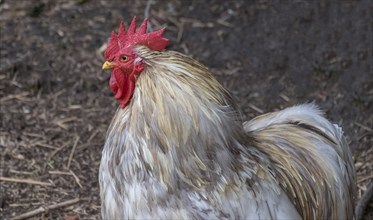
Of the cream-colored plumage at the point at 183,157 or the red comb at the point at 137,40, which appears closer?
the cream-colored plumage at the point at 183,157

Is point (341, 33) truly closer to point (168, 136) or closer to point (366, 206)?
point (366, 206)

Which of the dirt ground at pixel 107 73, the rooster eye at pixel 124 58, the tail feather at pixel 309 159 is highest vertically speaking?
the rooster eye at pixel 124 58

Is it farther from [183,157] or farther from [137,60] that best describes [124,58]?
[183,157]

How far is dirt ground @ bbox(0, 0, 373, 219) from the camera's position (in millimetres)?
5219

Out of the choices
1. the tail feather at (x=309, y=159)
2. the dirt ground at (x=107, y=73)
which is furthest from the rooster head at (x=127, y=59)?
the dirt ground at (x=107, y=73)

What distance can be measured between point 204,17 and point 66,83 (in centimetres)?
138

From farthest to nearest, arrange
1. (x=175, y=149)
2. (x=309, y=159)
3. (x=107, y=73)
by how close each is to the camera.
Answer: (x=107, y=73)
(x=309, y=159)
(x=175, y=149)

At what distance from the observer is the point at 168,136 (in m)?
3.45

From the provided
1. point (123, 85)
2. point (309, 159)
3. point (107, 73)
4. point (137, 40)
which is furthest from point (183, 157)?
point (107, 73)

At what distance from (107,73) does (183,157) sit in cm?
278

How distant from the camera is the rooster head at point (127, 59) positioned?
3.50 m

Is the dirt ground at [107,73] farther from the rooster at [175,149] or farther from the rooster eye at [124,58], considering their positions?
the rooster eye at [124,58]

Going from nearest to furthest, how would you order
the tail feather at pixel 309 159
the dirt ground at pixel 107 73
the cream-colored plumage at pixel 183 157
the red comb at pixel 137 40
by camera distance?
the cream-colored plumage at pixel 183 157 < the red comb at pixel 137 40 < the tail feather at pixel 309 159 < the dirt ground at pixel 107 73

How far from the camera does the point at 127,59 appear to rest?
3518 mm
